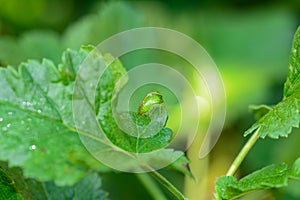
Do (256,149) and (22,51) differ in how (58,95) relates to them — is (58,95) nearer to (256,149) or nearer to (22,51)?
(22,51)

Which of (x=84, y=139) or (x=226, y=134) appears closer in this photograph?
(x=84, y=139)

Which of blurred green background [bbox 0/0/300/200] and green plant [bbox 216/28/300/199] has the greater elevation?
blurred green background [bbox 0/0/300/200]

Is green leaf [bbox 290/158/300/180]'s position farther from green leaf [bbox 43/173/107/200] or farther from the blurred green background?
the blurred green background

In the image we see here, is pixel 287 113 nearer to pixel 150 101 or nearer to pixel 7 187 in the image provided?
pixel 150 101

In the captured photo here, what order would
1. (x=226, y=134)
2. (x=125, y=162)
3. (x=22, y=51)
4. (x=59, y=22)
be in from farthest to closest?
1. (x=59, y=22)
2. (x=226, y=134)
3. (x=22, y=51)
4. (x=125, y=162)

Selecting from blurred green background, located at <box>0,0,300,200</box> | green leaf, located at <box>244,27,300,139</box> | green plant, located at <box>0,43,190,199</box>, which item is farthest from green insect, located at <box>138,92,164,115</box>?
blurred green background, located at <box>0,0,300,200</box>

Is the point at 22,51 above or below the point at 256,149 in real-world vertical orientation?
above

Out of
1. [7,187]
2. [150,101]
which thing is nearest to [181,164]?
[150,101]

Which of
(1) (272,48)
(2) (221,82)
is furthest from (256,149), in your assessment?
(1) (272,48)
